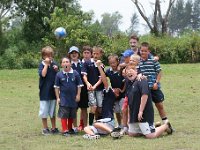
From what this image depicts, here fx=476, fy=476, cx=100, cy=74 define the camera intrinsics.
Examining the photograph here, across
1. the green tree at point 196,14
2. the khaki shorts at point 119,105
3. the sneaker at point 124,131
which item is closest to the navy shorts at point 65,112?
the khaki shorts at point 119,105

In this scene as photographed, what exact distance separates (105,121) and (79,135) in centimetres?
54

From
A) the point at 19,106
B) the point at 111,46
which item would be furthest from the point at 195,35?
the point at 19,106

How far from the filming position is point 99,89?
8977 millimetres

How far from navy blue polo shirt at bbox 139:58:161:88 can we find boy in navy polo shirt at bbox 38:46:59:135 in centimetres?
162

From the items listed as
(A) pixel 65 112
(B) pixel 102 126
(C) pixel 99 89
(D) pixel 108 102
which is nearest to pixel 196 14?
(C) pixel 99 89

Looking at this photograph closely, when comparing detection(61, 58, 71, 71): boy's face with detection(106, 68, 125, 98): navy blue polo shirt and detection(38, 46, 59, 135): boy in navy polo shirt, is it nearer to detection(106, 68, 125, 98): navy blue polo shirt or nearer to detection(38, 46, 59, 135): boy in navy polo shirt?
detection(38, 46, 59, 135): boy in navy polo shirt

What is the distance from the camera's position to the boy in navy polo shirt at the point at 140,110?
815 centimetres

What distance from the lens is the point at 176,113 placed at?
1098 centimetres

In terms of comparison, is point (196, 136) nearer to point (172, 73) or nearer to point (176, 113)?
point (176, 113)

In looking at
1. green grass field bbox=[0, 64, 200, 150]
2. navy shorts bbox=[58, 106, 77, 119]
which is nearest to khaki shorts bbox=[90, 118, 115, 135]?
green grass field bbox=[0, 64, 200, 150]

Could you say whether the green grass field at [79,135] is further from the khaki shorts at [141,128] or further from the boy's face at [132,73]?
the boy's face at [132,73]

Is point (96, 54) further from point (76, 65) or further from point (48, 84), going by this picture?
point (48, 84)

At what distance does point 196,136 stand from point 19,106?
6064 mm

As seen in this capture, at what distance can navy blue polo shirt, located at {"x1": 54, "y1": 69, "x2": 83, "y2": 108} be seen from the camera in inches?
342
